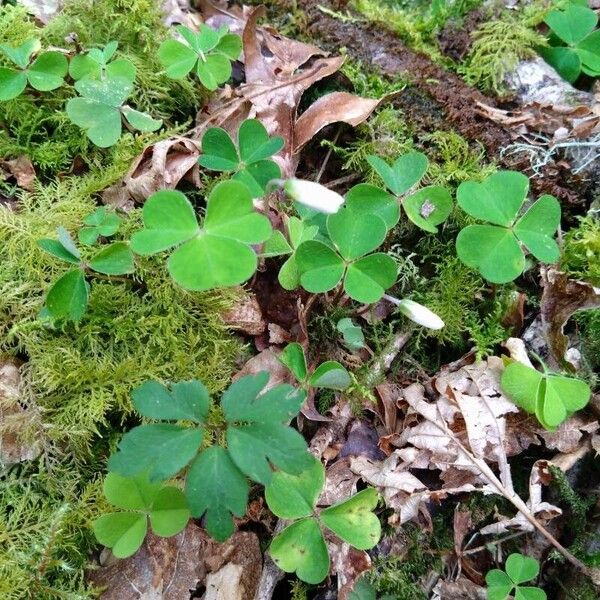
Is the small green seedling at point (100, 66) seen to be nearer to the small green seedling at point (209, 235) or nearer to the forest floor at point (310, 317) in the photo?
the forest floor at point (310, 317)

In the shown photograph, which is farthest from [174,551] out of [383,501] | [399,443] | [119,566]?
[399,443]

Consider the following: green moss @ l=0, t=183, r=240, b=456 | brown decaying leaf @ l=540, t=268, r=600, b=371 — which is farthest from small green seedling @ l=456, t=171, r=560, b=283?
green moss @ l=0, t=183, r=240, b=456

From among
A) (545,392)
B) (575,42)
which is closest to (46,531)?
(545,392)

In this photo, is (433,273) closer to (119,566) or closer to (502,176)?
(502,176)

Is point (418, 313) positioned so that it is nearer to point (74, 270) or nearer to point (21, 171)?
point (74, 270)

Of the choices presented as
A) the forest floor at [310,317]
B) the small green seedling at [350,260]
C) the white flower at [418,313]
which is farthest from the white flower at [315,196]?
the white flower at [418,313]

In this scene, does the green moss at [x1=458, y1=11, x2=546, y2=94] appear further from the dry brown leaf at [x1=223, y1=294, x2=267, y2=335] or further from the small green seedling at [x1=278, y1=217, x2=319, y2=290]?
the dry brown leaf at [x1=223, y1=294, x2=267, y2=335]
